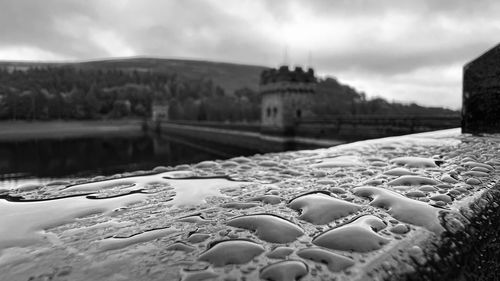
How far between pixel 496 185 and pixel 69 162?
110 ft

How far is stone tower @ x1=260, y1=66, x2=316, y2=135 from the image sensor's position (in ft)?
102

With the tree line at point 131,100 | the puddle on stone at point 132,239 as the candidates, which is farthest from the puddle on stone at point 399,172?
the tree line at point 131,100

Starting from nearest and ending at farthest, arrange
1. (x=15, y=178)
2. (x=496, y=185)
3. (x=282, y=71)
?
(x=496, y=185) → (x=15, y=178) → (x=282, y=71)

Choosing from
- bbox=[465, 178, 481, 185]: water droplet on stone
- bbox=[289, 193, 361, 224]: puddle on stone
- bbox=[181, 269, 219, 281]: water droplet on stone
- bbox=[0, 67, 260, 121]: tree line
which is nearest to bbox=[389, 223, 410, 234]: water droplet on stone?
bbox=[289, 193, 361, 224]: puddle on stone

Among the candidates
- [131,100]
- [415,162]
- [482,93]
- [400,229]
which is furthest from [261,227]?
[131,100]

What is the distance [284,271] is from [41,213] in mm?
1672

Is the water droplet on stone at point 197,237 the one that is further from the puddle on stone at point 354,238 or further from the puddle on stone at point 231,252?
the puddle on stone at point 354,238

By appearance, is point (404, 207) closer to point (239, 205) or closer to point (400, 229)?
point (400, 229)

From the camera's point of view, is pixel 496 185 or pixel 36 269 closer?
pixel 36 269

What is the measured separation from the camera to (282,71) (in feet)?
103

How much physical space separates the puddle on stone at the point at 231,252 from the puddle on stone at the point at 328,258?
0.19 meters

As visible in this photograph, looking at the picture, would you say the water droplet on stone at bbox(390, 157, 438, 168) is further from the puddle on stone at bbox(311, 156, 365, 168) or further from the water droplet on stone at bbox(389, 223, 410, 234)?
the water droplet on stone at bbox(389, 223, 410, 234)

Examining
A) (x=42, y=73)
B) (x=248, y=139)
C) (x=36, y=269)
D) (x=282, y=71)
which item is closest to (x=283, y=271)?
(x=36, y=269)

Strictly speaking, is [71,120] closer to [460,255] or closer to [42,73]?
[42,73]
